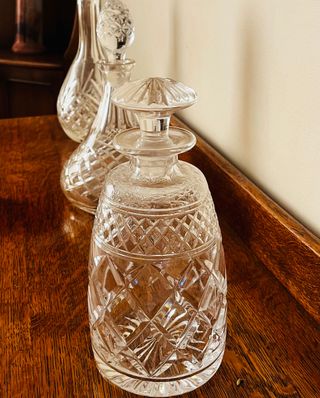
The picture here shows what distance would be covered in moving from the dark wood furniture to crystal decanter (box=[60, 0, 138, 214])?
104 centimetres

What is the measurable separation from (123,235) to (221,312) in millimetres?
97

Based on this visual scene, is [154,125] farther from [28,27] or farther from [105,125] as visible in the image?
[28,27]

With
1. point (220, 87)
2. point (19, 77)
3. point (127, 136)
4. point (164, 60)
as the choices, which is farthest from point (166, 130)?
point (19, 77)

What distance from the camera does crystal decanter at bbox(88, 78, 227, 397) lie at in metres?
0.42

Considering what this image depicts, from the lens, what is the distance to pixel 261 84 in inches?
23.6

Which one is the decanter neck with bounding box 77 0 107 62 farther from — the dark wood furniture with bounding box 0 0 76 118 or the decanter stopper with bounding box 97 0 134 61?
the dark wood furniture with bounding box 0 0 76 118

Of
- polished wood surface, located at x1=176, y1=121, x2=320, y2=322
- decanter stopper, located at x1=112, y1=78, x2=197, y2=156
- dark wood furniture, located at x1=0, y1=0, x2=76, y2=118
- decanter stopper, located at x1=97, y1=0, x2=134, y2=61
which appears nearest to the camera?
decanter stopper, located at x1=112, y1=78, x2=197, y2=156

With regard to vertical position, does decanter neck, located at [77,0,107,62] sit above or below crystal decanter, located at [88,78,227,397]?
above

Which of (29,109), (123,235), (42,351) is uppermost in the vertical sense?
(123,235)

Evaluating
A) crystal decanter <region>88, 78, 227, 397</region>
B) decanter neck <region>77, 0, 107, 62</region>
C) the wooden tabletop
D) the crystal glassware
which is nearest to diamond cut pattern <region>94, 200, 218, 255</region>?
crystal decanter <region>88, 78, 227, 397</region>

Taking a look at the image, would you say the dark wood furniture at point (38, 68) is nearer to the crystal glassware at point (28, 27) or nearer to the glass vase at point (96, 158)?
the crystal glassware at point (28, 27)

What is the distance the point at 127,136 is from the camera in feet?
1.44

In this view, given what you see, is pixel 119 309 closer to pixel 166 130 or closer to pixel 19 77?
pixel 166 130

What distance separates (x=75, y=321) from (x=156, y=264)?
13 centimetres
